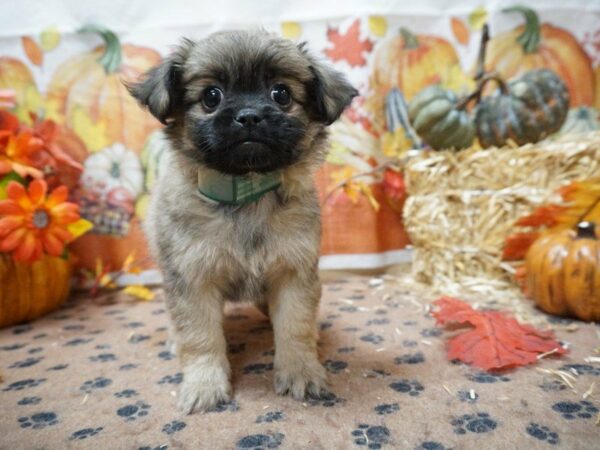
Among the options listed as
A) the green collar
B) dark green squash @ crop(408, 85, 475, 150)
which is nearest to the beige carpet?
the green collar

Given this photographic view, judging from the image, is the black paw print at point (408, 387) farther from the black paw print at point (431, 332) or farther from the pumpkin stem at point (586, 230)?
the pumpkin stem at point (586, 230)

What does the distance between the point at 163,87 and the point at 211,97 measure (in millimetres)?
156

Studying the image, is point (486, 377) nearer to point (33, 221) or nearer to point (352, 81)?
point (352, 81)

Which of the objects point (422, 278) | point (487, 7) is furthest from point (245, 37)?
point (487, 7)

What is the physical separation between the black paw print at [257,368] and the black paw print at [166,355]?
13.4 inches

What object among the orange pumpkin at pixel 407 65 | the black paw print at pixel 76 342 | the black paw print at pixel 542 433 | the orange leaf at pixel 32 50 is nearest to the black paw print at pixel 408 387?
the black paw print at pixel 542 433

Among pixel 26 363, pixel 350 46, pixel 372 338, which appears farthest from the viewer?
pixel 350 46

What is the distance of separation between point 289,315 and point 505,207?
1587mm

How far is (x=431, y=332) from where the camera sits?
2.03 m

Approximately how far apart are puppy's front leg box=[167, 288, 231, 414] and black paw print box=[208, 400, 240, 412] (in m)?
0.02

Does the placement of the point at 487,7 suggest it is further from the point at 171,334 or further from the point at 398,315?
the point at 171,334

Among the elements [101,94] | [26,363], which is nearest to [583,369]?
[26,363]

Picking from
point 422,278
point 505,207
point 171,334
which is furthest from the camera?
point 422,278

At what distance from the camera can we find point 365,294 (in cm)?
269
